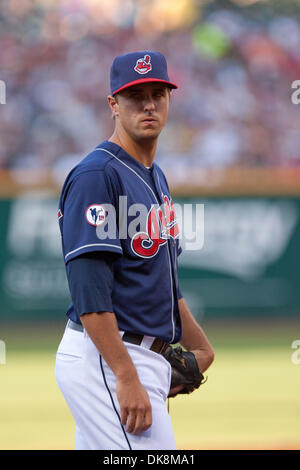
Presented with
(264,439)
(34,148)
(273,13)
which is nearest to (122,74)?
(264,439)

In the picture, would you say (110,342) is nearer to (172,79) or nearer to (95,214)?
(95,214)

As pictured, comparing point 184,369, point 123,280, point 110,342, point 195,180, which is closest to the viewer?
point 110,342

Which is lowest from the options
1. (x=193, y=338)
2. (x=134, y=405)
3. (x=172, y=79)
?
(x=134, y=405)

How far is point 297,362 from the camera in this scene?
7344 millimetres

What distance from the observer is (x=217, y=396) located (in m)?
5.91

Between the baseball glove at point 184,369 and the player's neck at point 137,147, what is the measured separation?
66cm

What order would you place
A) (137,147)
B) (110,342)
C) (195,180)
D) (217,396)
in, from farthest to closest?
(195,180) < (217,396) < (137,147) < (110,342)

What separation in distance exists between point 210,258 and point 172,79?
2.80 meters

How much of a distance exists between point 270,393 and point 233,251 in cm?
243

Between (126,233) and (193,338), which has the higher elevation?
(126,233)

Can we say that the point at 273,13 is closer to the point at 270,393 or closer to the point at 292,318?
the point at 292,318

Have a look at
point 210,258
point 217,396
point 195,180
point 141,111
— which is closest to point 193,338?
point 141,111

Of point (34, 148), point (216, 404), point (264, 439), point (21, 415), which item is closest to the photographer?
point (264, 439)

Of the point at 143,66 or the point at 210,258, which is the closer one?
the point at 143,66
